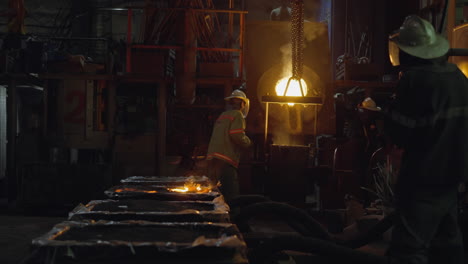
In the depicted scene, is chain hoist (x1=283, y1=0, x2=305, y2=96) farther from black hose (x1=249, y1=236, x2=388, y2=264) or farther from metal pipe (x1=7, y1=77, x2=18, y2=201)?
metal pipe (x1=7, y1=77, x2=18, y2=201)

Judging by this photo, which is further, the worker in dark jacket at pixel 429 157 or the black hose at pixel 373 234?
the black hose at pixel 373 234

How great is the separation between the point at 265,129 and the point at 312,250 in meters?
4.72

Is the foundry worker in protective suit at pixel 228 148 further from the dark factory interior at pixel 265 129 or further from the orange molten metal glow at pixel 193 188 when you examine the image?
the orange molten metal glow at pixel 193 188

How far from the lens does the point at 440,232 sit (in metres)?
2.96

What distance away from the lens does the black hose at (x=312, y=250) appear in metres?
2.90

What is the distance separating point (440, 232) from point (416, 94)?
0.92m

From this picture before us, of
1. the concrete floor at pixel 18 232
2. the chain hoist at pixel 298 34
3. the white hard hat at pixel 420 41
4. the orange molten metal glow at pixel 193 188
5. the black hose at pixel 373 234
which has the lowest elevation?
the concrete floor at pixel 18 232

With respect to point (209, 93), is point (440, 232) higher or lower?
lower

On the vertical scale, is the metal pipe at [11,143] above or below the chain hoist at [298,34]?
below

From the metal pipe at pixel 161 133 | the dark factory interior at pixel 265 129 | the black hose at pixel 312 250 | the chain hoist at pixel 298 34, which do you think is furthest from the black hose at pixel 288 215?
the metal pipe at pixel 161 133

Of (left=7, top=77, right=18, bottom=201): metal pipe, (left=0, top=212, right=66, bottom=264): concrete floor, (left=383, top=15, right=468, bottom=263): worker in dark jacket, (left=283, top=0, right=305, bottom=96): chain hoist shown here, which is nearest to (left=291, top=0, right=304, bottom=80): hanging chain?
(left=283, top=0, right=305, bottom=96): chain hoist

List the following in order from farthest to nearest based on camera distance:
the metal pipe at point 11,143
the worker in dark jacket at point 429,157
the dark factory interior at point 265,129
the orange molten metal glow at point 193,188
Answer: the metal pipe at point 11,143 → the orange molten metal glow at point 193,188 → the dark factory interior at point 265,129 → the worker in dark jacket at point 429,157

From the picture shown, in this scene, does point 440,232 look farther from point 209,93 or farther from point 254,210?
point 209,93

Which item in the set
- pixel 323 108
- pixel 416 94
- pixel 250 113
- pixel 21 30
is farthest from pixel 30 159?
pixel 416 94
